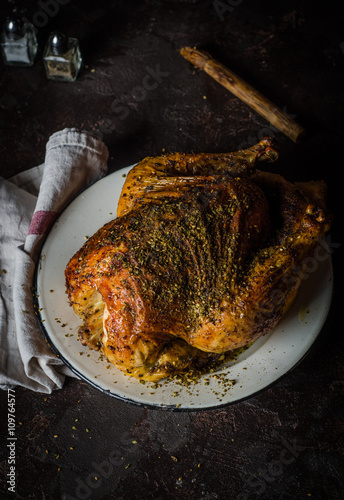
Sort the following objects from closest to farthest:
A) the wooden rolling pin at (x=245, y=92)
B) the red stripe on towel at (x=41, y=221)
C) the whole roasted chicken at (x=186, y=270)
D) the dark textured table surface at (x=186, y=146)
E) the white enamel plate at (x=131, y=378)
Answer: the whole roasted chicken at (x=186, y=270)
the white enamel plate at (x=131, y=378)
the dark textured table surface at (x=186, y=146)
the red stripe on towel at (x=41, y=221)
the wooden rolling pin at (x=245, y=92)

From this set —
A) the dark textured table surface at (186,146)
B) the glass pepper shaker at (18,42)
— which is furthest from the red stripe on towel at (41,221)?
the glass pepper shaker at (18,42)

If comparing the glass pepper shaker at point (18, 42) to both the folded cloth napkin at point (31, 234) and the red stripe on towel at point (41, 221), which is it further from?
the red stripe on towel at point (41, 221)

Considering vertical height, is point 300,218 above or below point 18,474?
above

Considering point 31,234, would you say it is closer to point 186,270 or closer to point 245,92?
point 186,270

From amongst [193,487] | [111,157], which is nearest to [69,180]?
[111,157]

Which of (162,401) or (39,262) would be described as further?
(39,262)

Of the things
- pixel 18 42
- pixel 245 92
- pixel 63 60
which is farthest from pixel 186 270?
pixel 18 42

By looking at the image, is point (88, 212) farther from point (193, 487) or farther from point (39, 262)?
point (193, 487)
